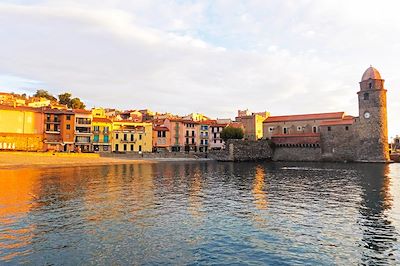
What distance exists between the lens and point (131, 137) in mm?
Answer: 84250

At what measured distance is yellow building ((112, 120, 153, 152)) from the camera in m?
82.6

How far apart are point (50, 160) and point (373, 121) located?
69.6 metres

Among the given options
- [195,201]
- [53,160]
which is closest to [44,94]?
[53,160]

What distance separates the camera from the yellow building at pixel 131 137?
82.6 metres

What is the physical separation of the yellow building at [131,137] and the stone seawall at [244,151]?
58.4 ft

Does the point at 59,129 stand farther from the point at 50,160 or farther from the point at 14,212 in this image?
the point at 14,212

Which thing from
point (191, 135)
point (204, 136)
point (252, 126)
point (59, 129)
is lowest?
point (204, 136)

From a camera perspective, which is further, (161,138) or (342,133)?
(161,138)

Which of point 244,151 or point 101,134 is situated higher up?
point 101,134

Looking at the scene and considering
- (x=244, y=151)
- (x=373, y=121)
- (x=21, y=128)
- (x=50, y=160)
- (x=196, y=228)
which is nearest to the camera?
(x=196, y=228)

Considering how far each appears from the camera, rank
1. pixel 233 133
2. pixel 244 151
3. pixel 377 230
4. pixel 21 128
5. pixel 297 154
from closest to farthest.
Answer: pixel 377 230 < pixel 21 128 < pixel 244 151 < pixel 297 154 < pixel 233 133

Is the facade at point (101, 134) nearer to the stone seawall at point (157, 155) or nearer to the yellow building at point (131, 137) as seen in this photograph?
the yellow building at point (131, 137)

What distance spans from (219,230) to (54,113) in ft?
222

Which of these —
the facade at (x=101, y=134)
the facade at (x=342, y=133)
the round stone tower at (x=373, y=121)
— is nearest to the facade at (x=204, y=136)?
the facade at (x=342, y=133)
